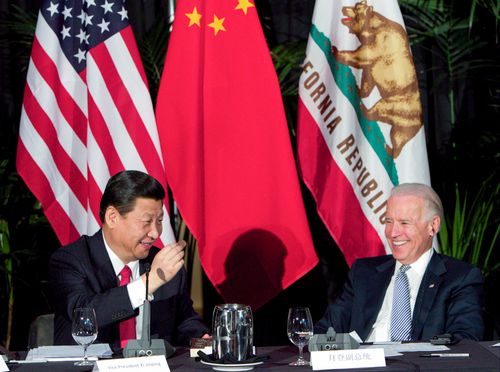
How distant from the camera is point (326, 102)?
15.8ft

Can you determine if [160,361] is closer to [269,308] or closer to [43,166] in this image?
[43,166]

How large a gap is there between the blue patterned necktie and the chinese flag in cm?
98

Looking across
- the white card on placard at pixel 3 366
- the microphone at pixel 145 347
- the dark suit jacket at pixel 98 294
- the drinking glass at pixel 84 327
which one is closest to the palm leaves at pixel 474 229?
the dark suit jacket at pixel 98 294

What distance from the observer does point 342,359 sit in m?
2.73

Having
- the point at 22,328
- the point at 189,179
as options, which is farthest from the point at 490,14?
the point at 22,328

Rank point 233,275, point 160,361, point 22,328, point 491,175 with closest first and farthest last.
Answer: point 160,361
point 233,275
point 491,175
point 22,328

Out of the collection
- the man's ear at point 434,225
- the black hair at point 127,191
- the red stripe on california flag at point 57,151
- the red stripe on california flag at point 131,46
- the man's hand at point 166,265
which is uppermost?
the red stripe on california flag at point 131,46

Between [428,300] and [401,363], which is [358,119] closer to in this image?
[428,300]

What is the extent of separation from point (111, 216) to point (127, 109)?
3.77 feet

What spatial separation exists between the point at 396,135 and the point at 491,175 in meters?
0.74

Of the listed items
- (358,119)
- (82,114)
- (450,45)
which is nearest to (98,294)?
(82,114)

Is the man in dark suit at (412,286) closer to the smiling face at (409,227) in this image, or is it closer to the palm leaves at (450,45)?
the smiling face at (409,227)

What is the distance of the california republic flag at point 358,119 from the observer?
473 cm

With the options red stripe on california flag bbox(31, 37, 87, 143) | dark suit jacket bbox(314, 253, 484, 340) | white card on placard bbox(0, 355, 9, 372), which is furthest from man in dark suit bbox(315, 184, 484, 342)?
red stripe on california flag bbox(31, 37, 87, 143)
